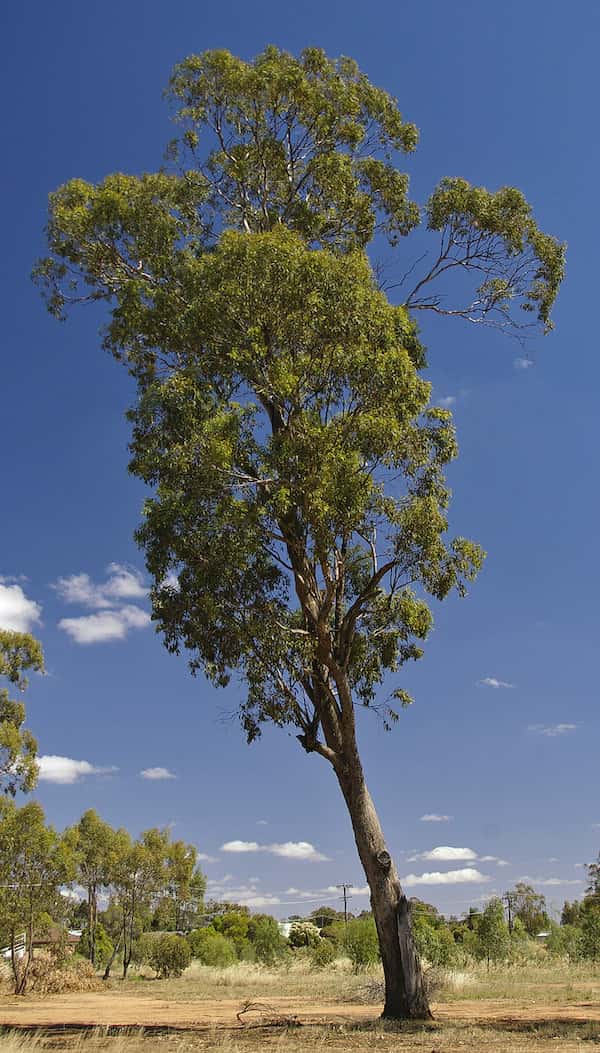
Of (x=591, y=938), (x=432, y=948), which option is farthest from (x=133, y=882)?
(x=591, y=938)

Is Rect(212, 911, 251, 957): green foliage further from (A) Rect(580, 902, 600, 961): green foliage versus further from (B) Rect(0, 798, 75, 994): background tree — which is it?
(A) Rect(580, 902, 600, 961): green foliage

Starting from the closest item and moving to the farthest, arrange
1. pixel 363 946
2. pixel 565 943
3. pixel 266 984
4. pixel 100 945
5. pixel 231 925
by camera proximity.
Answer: pixel 266 984, pixel 363 946, pixel 565 943, pixel 100 945, pixel 231 925

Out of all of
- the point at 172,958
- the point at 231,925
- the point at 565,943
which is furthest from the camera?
the point at 231,925

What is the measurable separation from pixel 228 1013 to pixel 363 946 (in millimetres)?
13373

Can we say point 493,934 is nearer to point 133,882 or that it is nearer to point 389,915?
point 133,882

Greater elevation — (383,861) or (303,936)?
(383,861)

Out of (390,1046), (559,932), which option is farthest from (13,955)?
(390,1046)

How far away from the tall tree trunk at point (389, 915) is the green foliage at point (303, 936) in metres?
35.1

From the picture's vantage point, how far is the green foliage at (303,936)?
46.5m

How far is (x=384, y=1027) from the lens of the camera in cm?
1251

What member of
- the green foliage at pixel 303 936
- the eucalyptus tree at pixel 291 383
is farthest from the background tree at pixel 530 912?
the eucalyptus tree at pixel 291 383

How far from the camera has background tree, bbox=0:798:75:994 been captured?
27281mm

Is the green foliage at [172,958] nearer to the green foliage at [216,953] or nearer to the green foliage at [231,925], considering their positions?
the green foliage at [216,953]

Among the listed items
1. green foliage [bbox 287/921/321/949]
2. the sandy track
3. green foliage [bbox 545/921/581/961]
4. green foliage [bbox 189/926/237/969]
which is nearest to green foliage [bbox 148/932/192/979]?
green foliage [bbox 189/926/237/969]
